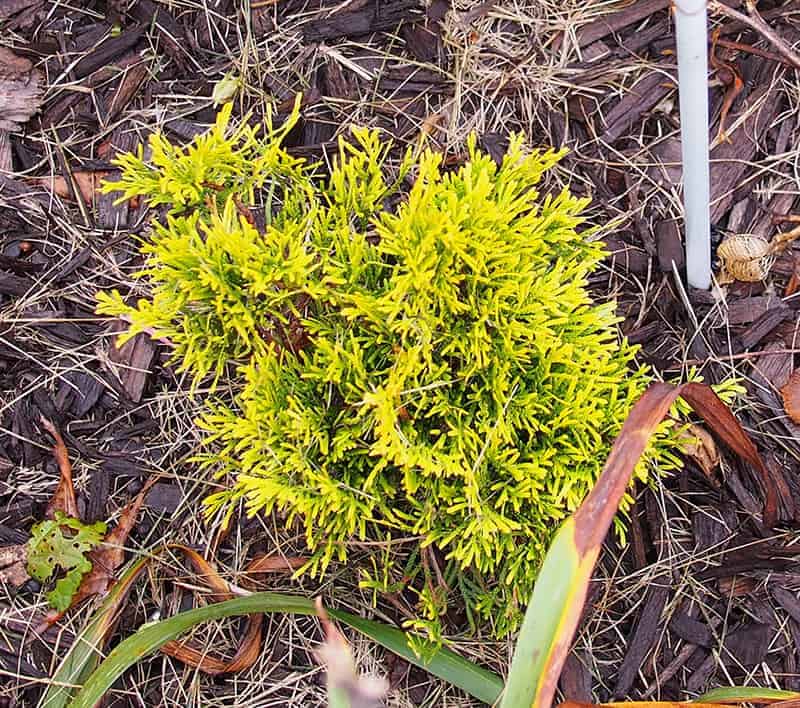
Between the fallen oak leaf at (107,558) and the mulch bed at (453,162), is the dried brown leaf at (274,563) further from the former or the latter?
the fallen oak leaf at (107,558)

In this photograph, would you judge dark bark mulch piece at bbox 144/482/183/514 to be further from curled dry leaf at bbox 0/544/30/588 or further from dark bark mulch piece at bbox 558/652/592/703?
dark bark mulch piece at bbox 558/652/592/703

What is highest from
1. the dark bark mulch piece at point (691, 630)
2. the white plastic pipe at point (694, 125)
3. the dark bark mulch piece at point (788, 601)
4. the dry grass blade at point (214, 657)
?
the white plastic pipe at point (694, 125)

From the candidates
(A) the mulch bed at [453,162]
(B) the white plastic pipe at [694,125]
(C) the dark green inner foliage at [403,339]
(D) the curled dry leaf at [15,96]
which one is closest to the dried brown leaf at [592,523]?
(C) the dark green inner foliage at [403,339]

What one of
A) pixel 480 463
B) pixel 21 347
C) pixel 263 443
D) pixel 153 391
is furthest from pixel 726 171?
pixel 21 347

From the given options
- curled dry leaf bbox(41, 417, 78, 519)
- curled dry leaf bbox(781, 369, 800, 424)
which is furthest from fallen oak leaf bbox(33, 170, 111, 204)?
curled dry leaf bbox(781, 369, 800, 424)

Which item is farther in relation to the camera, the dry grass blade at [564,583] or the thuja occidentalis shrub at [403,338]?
the thuja occidentalis shrub at [403,338]

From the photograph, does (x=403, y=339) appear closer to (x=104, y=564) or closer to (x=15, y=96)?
(x=104, y=564)
